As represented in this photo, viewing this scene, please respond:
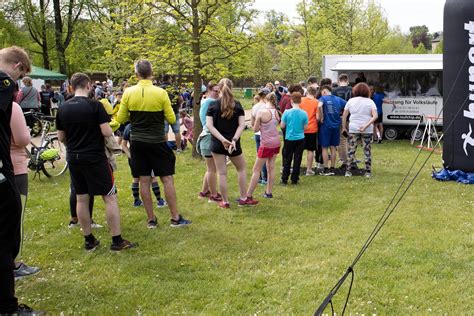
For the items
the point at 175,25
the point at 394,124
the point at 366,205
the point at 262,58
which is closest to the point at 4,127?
the point at 366,205

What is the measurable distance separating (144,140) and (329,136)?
4583 mm

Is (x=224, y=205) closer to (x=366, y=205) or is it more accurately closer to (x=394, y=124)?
(x=366, y=205)

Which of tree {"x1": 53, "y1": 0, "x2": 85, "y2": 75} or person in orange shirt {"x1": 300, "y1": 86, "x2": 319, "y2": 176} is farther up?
tree {"x1": 53, "y1": 0, "x2": 85, "y2": 75}

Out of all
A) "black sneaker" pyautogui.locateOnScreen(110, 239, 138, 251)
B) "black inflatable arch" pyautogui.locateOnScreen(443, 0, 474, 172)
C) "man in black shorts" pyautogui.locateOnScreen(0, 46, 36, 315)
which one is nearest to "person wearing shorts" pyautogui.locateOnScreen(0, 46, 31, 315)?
"man in black shorts" pyautogui.locateOnScreen(0, 46, 36, 315)

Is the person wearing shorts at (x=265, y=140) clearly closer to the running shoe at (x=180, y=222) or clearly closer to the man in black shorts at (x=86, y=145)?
the running shoe at (x=180, y=222)

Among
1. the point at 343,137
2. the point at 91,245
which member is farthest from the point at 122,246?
the point at 343,137

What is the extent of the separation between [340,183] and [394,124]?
21.1 ft

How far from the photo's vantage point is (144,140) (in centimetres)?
540

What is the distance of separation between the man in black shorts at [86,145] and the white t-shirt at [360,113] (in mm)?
5078

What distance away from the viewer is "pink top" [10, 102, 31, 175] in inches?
153

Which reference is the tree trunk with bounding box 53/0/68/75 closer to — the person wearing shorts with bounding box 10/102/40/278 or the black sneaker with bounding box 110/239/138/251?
the black sneaker with bounding box 110/239/138/251

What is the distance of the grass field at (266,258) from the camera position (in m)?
3.83

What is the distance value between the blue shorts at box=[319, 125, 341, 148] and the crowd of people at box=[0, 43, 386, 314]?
19 mm

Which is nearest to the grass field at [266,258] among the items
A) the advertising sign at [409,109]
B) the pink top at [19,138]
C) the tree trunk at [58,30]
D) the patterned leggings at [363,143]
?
the pink top at [19,138]
